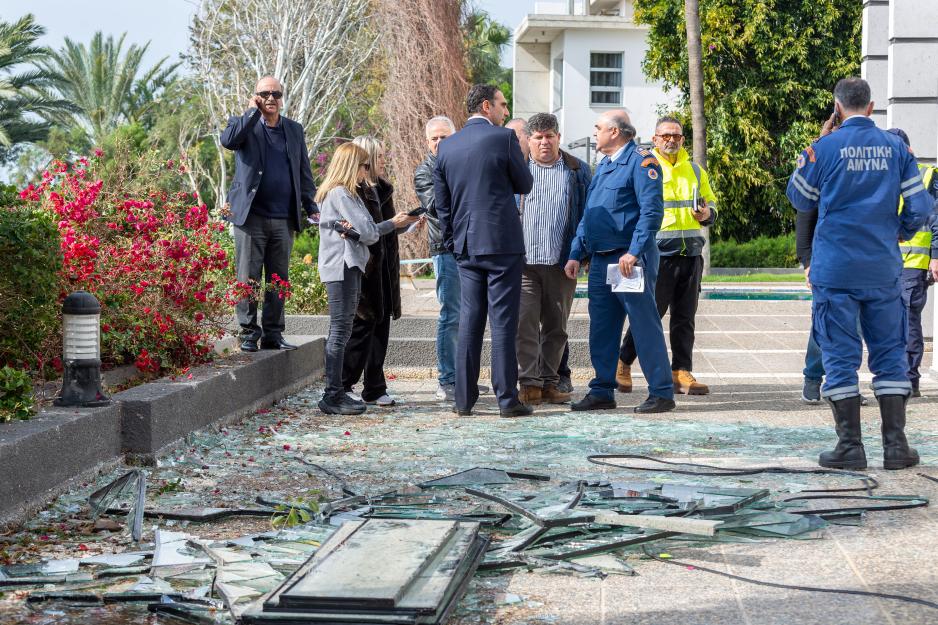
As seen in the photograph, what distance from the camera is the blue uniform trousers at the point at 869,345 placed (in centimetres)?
645

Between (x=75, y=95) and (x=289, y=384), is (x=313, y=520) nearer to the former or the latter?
(x=289, y=384)

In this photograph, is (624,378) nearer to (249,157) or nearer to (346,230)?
(346,230)

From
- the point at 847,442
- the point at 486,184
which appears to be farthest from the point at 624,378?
the point at 847,442

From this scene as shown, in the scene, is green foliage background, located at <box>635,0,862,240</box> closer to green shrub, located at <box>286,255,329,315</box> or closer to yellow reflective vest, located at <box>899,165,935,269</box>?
green shrub, located at <box>286,255,329,315</box>

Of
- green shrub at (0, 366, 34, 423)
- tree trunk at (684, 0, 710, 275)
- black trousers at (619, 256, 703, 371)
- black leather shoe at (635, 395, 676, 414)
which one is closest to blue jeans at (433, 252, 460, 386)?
black leather shoe at (635, 395, 676, 414)

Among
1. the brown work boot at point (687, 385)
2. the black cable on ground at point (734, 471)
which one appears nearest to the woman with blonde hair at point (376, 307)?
the brown work boot at point (687, 385)

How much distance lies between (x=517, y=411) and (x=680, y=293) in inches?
74.4

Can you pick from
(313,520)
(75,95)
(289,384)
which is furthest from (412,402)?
(75,95)

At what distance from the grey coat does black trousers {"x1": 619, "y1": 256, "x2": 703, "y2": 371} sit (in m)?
2.26

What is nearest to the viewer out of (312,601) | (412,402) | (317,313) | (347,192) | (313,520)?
(312,601)

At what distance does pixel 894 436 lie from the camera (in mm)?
6395

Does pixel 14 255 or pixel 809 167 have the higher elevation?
pixel 809 167

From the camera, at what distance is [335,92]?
22734 millimetres

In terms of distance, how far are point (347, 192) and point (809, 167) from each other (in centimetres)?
321
